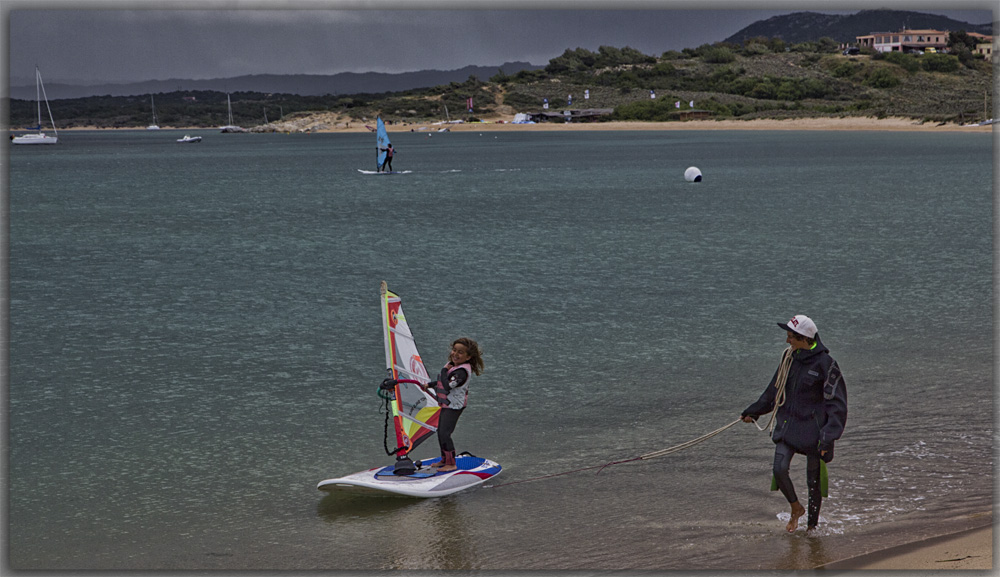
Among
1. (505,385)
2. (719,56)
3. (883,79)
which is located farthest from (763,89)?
(505,385)

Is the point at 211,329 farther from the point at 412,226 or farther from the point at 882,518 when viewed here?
the point at 412,226

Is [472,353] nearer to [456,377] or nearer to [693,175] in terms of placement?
[456,377]

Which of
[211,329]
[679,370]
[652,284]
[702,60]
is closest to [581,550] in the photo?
[679,370]

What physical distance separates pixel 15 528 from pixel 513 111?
590ft

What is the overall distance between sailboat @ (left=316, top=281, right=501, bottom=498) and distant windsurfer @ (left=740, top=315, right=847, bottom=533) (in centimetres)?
292

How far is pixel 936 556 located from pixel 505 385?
7.10m

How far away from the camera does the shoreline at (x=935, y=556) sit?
23.7 feet

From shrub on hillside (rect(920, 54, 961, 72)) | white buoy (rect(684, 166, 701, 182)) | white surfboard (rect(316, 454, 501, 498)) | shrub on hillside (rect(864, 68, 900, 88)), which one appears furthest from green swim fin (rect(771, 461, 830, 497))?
shrub on hillside (rect(920, 54, 961, 72))

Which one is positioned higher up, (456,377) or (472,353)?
(472,353)

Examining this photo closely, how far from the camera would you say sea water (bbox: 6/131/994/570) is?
8.68 m

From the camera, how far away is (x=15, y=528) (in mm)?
9211

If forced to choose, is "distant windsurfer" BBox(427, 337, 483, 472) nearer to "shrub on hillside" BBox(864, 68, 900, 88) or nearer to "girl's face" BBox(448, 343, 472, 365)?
"girl's face" BBox(448, 343, 472, 365)

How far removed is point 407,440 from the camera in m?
9.51

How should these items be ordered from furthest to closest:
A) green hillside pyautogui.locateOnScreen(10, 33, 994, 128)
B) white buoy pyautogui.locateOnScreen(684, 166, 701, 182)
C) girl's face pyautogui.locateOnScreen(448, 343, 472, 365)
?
green hillside pyautogui.locateOnScreen(10, 33, 994, 128)
white buoy pyautogui.locateOnScreen(684, 166, 701, 182)
girl's face pyautogui.locateOnScreen(448, 343, 472, 365)
